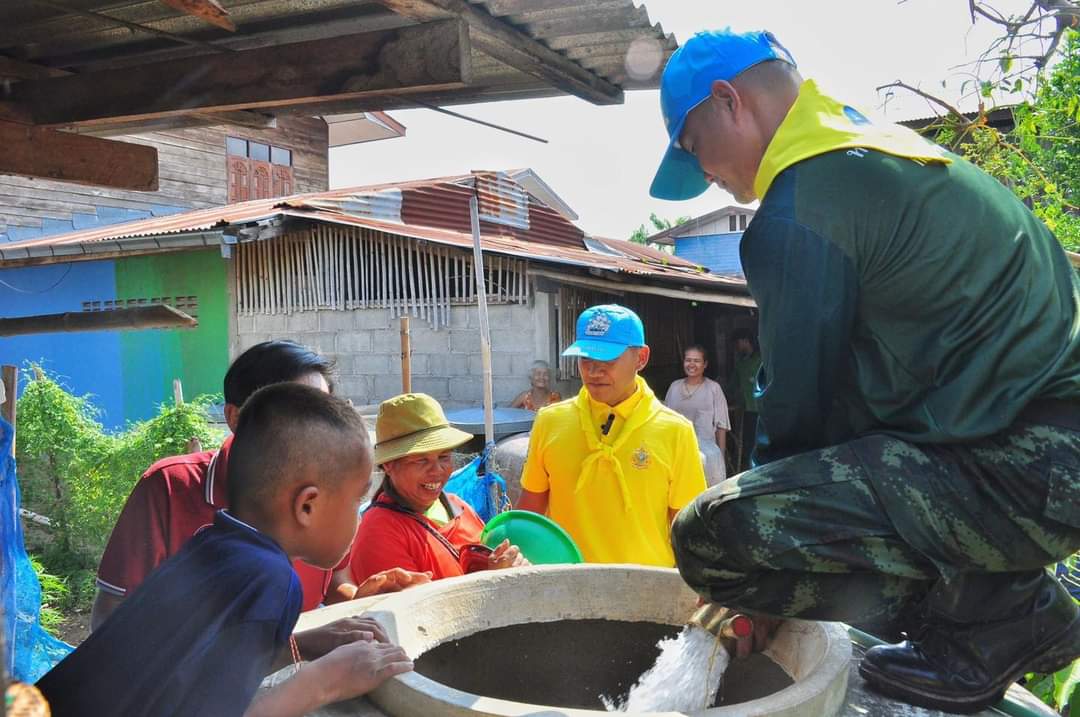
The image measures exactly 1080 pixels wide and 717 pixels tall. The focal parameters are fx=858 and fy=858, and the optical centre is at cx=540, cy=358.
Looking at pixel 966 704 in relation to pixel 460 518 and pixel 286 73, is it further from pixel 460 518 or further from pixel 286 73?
pixel 286 73

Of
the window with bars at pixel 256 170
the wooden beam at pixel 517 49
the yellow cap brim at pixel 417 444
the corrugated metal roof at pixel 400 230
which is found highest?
the window with bars at pixel 256 170

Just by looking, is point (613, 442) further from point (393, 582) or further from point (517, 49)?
→ point (517, 49)

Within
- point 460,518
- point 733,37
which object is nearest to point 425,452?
point 460,518

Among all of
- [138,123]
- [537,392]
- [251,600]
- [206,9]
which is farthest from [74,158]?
[537,392]

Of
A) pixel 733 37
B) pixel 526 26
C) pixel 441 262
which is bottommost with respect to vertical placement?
pixel 441 262

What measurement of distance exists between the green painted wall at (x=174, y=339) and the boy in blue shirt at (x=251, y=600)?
388 inches

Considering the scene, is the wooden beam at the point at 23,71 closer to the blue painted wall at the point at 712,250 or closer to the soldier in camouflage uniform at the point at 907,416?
the soldier in camouflage uniform at the point at 907,416

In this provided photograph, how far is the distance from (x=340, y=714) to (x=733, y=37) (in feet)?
5.06

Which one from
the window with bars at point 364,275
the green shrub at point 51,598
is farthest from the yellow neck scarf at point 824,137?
the window with bars at point 364,275

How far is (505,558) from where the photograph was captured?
2637mm

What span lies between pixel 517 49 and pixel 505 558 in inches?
65.3

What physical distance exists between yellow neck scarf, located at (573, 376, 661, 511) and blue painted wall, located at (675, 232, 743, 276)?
24292mm

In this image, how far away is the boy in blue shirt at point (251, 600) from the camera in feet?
4.48

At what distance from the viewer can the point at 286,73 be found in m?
2.88
